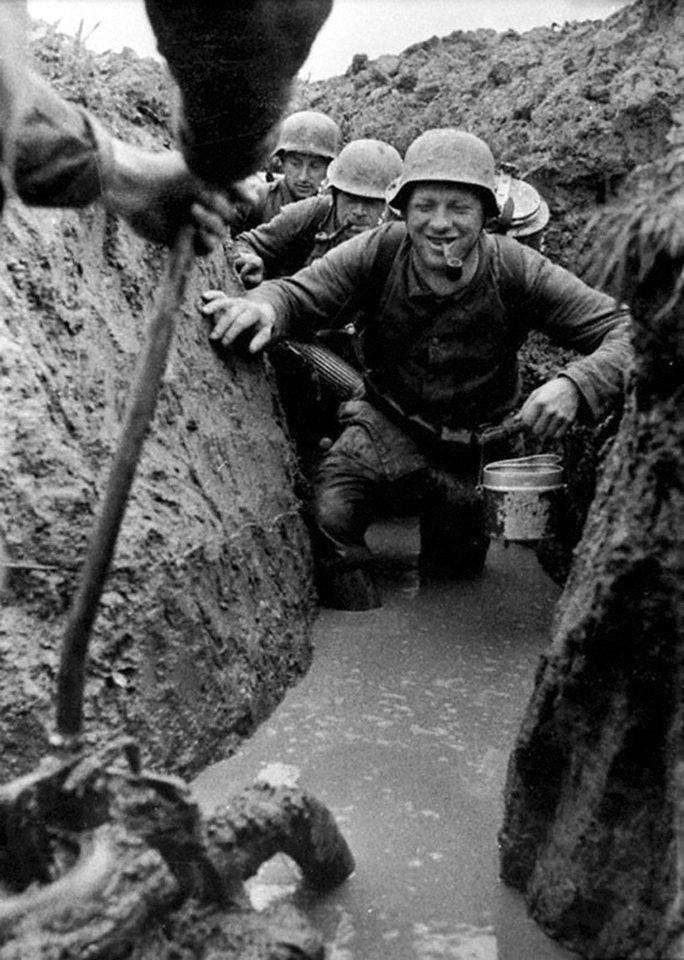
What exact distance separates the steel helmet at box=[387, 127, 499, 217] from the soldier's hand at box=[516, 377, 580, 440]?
1.02 meters

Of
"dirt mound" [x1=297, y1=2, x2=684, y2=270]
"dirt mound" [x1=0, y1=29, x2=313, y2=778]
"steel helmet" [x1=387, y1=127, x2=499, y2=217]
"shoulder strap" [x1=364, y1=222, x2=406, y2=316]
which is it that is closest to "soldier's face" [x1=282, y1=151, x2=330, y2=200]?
"dirt mound" [x1=297, y1=2, x2=684, y2=270]

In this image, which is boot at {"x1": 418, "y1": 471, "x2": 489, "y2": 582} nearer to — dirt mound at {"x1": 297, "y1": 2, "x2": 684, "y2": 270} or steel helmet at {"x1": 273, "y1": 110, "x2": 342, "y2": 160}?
dirt mound at {"x1": 297, "y1": 2, "x2": 684, "y2": 270}

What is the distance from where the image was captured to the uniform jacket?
4.79m

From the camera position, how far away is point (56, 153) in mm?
2152

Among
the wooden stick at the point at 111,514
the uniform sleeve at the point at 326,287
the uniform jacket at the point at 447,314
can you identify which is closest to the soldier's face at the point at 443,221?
the uniform jacket at the point at 447,314

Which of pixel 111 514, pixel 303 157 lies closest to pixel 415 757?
pixel 111 514

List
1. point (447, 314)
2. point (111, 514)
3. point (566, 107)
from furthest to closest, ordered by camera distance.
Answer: point (566, 107) → point (447, 314) → point (111, 514)

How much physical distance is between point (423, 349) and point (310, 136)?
12.1ft

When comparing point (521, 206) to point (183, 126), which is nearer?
point (183, 126)

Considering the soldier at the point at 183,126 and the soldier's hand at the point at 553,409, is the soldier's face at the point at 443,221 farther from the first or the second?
the soldier at the point at 183,126

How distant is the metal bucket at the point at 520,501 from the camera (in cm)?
443

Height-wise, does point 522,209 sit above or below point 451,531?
above

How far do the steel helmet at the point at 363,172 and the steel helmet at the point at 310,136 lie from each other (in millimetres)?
1333

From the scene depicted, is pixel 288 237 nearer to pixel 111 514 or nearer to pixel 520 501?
pixel 520 501
